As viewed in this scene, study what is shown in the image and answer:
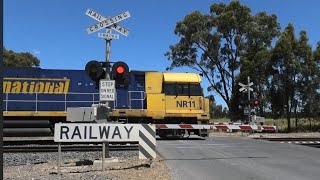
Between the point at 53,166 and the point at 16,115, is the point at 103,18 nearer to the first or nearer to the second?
the point at 53,166

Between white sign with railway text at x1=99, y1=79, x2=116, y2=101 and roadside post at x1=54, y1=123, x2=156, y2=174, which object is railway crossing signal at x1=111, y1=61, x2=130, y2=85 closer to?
white sign with railway text at x1=99, y1=79, x2=116, y2=101

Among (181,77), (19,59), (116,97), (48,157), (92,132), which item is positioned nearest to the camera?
(92,132)

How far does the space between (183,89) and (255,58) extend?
20345 millimetres

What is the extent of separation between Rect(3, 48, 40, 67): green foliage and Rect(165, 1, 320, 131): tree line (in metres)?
21.0

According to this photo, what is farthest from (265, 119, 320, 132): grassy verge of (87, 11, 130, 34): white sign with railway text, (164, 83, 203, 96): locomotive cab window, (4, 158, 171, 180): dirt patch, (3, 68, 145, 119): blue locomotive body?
(87, 11, 130, 34): white sign with railway text

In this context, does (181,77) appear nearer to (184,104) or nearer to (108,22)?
(184,104)

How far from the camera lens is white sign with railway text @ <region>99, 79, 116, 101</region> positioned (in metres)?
12.7

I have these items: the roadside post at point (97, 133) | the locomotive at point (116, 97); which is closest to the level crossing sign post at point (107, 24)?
the roadside post at point (97, 133)

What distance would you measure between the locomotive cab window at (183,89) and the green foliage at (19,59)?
38371mm

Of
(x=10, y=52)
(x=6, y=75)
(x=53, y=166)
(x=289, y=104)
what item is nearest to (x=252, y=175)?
(x=53, y=166)

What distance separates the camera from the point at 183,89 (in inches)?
1102

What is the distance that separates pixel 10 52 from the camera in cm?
6494

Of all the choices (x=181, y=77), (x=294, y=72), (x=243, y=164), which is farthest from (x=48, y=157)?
(x=294, y=72)

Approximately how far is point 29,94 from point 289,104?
24.5 meters
